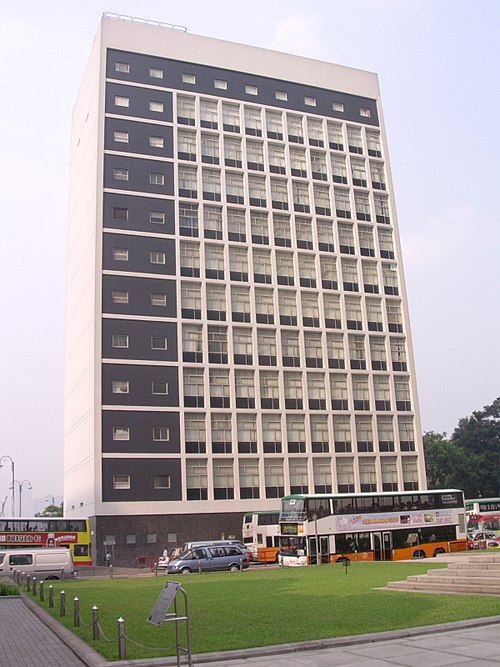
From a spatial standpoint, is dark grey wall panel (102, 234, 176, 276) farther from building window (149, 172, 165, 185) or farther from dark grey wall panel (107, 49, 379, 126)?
dark grey wall panel (107, 49, 379, 126)

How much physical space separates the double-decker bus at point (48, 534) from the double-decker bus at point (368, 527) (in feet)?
57.2

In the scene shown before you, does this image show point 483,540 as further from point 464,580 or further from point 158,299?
point 464,580

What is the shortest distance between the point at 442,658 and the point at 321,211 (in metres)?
66.6

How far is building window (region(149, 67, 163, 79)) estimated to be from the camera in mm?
73625

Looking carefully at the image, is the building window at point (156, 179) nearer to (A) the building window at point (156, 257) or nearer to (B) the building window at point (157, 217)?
(B) the building window at point (157, 217)

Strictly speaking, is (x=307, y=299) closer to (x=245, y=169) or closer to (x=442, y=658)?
(x=245, y=169)

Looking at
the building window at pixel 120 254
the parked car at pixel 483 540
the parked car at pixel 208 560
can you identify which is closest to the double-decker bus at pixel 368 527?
the parked car at pixel 208 560

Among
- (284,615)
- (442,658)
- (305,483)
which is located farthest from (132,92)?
(442,658)

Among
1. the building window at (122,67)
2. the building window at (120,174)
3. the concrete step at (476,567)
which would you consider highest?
the building window at (122,67)

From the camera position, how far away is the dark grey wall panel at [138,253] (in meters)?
66.2

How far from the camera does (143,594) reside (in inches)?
1160

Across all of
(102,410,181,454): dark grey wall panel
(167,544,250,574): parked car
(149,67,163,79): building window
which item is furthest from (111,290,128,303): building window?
(167,544,250,574): parked car

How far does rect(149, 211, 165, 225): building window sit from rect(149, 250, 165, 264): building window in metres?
3.08

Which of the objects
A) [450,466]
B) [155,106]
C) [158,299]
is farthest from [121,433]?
[450,466]
